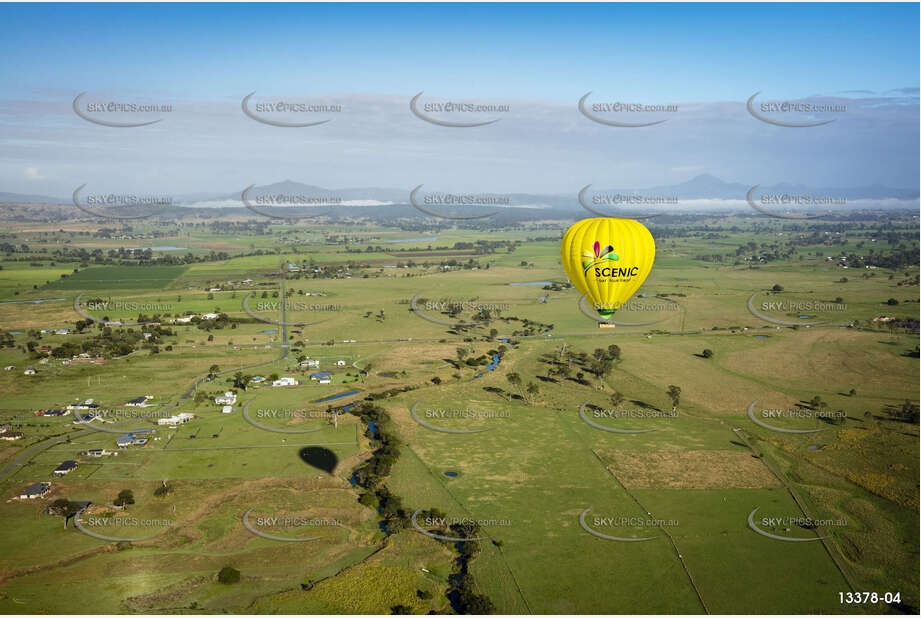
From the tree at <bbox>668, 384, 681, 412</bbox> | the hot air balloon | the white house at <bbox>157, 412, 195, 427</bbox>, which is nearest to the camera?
the hot air balloon

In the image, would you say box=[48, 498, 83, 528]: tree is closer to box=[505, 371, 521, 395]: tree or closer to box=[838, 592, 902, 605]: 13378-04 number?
box=[505, 371, 521, 395]: tree

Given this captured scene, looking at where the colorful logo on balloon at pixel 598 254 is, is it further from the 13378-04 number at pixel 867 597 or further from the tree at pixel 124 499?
the tree at pixel 124 499

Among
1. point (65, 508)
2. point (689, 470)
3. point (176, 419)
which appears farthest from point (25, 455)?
point (689, 470)

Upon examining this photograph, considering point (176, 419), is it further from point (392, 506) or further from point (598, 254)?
point (598, 254)

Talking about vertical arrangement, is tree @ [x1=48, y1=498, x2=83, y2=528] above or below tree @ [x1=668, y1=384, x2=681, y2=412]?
below

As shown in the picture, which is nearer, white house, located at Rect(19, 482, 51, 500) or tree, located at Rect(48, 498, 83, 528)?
tree, located at Rect(48, 498, 83, 528)

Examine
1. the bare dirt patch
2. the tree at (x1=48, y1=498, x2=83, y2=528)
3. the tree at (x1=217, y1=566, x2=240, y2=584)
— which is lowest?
the tree at (x1=217, y1=566, x2=240, y2=584)

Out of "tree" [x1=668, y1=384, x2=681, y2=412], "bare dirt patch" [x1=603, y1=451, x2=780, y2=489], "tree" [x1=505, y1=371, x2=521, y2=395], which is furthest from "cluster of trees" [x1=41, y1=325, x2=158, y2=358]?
"tree" [x1=668, y1=384, x2=681, y2=412]
